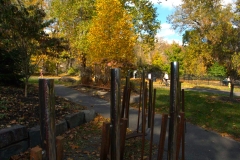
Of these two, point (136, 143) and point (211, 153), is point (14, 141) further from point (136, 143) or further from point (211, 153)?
point (211, 153)

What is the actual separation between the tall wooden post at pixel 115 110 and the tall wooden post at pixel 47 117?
646 mm

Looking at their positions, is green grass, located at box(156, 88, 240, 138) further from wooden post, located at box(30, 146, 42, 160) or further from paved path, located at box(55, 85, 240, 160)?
wooden post, located at box(30, 146, 42, 160)

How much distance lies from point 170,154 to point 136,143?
106 inches

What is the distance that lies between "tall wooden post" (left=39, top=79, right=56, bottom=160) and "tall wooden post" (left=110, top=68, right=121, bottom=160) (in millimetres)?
646

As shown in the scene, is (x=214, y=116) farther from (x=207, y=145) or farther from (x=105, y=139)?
(x=105, y=139)

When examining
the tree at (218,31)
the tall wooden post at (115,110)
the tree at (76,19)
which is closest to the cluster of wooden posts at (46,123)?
the tall wooden post at (115,110)

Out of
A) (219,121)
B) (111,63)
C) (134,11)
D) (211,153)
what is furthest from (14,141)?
(134,11)

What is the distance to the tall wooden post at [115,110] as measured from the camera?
192 cm

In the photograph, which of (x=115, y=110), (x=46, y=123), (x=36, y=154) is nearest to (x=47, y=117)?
(x=46, y=123)

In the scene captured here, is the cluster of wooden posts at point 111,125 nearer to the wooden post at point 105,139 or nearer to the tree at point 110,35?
the wooden post at point 105,139

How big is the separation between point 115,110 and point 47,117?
701mm

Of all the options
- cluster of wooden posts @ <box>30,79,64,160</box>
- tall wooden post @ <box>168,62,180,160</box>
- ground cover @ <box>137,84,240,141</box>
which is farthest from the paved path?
cluster of wooden posts @ <box>30,79,64,160</box>

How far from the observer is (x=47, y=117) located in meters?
1.41

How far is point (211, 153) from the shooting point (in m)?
4.59
